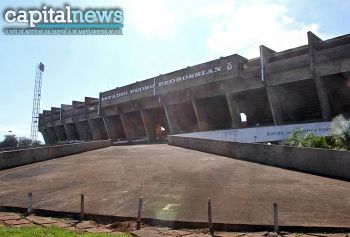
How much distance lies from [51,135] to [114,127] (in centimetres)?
2848

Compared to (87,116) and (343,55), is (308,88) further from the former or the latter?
(87,116)

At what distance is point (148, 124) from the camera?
5200 centimetres

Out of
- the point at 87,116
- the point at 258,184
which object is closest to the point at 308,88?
the point at 258,184

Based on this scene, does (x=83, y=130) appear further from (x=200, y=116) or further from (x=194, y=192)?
(x=194, y=192)

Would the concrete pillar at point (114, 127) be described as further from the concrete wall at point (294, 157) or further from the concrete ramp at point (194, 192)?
the concrete ramp at point (194, 192)

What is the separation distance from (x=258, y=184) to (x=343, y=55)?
22.3 m

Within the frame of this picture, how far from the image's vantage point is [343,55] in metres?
27.9

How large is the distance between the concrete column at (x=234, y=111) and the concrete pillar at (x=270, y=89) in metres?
5.03

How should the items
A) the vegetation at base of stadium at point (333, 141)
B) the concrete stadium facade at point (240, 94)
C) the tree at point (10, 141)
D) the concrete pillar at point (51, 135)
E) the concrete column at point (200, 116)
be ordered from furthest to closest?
the concrete pillar at point (51, 135) → the tree at point (10, 141) → the concrete column at point (200, 116) → the concrete stadium facade at point (240, 94) → the vegetation at base of stadium at point (333, 141)

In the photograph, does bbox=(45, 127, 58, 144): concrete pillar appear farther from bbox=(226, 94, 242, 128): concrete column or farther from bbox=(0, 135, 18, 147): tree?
bbox=(226, 94, 242, 128): concrete column

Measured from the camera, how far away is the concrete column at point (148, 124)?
5103 cm

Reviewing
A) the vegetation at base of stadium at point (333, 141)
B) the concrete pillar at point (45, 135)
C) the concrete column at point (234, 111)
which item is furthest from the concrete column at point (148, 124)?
the concrete pillar at point (45, 135)

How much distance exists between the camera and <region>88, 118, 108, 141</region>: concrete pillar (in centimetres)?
6219

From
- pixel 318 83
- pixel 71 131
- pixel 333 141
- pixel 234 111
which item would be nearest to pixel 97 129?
pixel 71 131
